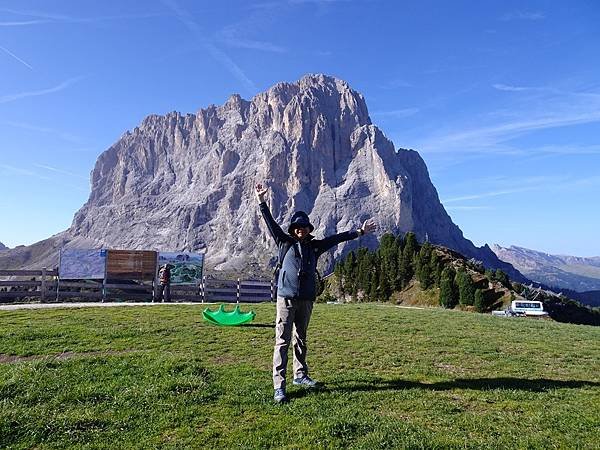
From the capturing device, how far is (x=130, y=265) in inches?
1243

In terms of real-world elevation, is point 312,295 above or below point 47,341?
above

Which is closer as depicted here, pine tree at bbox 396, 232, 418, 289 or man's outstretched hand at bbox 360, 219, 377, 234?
man's outstretched hand at bbox 360, 219, 377, 234

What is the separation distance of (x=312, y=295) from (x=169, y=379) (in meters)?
2.78

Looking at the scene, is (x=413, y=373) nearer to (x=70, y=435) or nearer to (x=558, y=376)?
(x=558, y=376)

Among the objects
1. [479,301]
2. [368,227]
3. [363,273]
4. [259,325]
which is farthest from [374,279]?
[368,227]

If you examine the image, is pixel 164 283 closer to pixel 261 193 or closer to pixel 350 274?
pixel 261 193

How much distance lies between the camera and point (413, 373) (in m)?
8.90

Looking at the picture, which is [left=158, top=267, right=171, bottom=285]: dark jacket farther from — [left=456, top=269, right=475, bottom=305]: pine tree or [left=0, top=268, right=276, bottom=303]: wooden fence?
[left=456, top=269, right=475, bottom=305]: pine tree

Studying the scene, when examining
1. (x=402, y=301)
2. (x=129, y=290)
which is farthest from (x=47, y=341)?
(x=402, y=301)

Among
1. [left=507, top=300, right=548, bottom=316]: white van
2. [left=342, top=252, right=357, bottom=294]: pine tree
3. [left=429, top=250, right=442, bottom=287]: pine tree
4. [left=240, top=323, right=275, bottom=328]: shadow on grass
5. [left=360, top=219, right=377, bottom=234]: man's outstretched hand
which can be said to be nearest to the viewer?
[left=360, top=219, right=377, bottom=234]: man's outstretched hand

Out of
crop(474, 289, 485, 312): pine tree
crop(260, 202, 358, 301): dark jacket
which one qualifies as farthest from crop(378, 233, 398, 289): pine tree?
crop(260, 202, 358, 301): dark jacket

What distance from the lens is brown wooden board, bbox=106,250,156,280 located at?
102 feet

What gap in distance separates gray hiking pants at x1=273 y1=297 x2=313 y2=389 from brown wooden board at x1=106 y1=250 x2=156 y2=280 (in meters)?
26.1

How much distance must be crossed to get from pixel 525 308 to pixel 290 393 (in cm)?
3404
